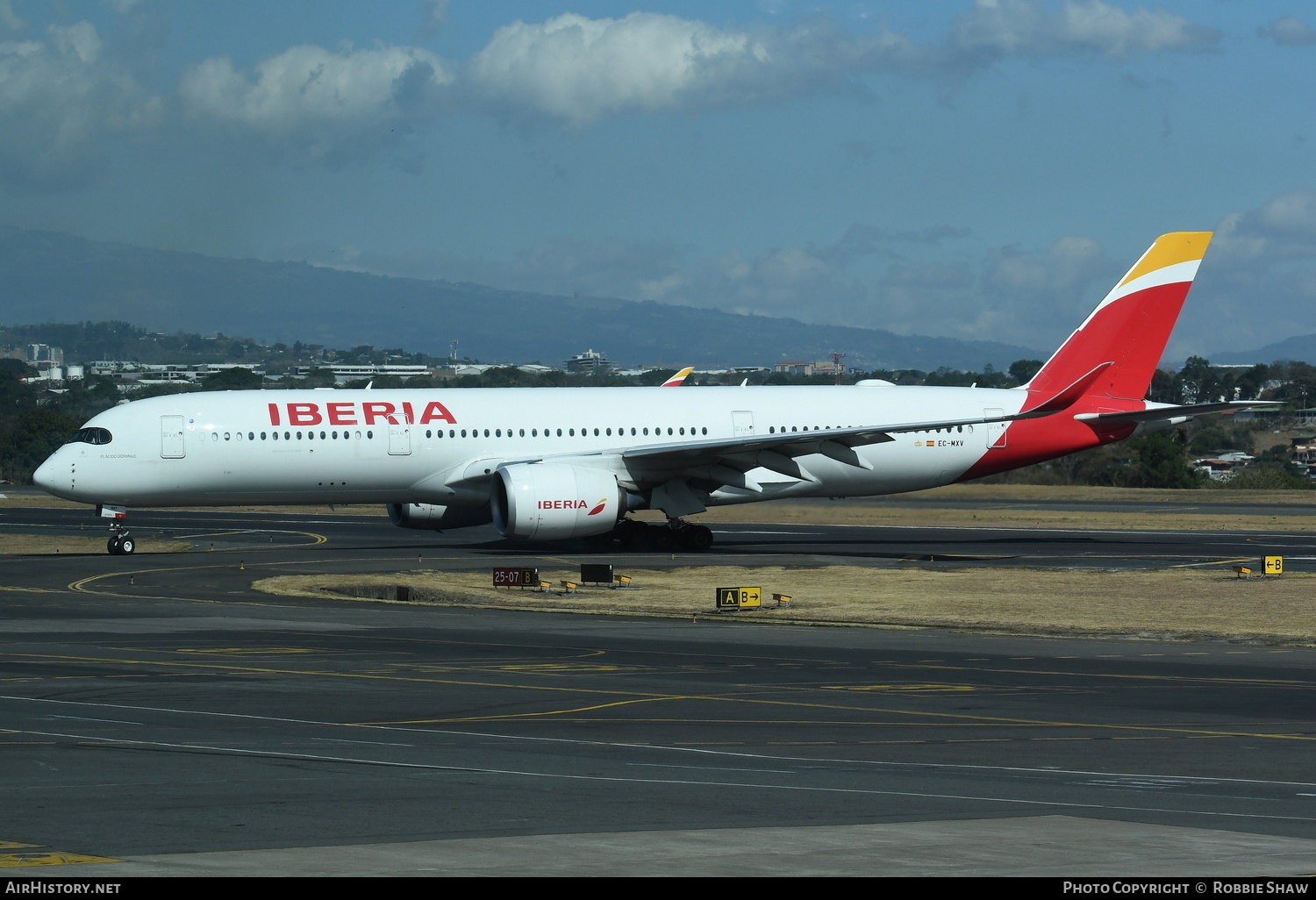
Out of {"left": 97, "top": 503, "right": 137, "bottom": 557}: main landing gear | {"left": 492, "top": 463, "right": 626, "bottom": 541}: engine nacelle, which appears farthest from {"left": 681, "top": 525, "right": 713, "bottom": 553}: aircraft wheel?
{"left": 97, "top": 503, "right": 137, "bottom": 557}: main landing gear

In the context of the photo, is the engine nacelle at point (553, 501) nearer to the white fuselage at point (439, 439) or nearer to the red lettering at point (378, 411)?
the white fuselage at point (439, 439)

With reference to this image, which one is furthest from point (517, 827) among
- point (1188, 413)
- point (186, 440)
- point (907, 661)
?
point (1188, 413)

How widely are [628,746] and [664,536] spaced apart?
28803 millimetres

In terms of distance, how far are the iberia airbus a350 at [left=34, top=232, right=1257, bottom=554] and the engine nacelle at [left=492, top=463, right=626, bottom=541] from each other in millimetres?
52

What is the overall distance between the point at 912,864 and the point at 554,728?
22.9ft

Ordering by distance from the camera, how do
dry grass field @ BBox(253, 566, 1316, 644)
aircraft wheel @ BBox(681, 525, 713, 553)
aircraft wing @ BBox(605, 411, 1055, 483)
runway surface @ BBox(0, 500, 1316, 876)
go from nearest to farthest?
runway surface @ BBox(0, 500, 1316, 876)
dry grass field @ BBox(253, 566, 1316, 644)
aircraft wing @ BBox(605, 411, 1055, 483)
aircraft wheel @ BBox(681, 525, 713, 553)

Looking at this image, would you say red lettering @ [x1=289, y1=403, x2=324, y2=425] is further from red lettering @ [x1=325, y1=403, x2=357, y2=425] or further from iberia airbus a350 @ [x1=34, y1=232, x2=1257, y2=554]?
red lettering @ [x1=325, y1=403, x2=357, y2=425]

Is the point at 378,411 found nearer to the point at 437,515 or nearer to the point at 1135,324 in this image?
the point at 437,515

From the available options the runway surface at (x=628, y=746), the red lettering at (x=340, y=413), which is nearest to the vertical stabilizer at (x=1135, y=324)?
the red lettering at (x=340, y=413)

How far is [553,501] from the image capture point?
128ft

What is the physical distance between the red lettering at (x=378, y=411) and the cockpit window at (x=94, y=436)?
255 inches

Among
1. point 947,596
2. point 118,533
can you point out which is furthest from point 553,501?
point 118,533

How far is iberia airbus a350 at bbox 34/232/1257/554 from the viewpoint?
40812 mm

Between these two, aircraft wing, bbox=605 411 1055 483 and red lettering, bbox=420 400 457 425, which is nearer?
aircraft wing, bbox=605 411 1055 483
